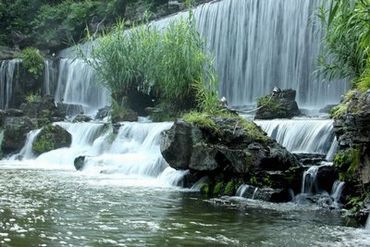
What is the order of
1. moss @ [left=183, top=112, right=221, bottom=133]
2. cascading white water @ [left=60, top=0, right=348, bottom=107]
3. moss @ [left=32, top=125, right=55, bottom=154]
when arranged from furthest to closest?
moss @ [left=32, top=125, right=55, bottom=154], cascading white water @ [left=60, top=0, right=348, bottom=107], moss @ [left=183, top=112, right=221, bottom=133]

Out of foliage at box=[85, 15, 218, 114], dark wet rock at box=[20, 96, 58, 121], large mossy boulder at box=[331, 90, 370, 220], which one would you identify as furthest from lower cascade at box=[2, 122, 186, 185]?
large mossy boulder at box=[331, 90, 370, 220]

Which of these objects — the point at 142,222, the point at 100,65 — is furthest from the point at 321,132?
the point at 100,65

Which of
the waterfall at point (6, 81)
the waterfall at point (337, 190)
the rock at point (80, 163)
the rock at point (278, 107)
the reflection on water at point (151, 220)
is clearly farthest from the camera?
the waterfall at point (6, 81)

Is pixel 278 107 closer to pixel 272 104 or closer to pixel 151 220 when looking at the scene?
pixel 272 104

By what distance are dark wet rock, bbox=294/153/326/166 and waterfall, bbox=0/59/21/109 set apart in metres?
21.5

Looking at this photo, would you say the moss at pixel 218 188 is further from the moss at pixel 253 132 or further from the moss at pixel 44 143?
the moss at pixel 44 143

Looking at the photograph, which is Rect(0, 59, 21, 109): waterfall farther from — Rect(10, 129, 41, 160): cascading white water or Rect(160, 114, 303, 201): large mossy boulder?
Rect(160, 114, 303, 201): large mossy boulder

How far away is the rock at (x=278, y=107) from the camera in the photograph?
1625cm

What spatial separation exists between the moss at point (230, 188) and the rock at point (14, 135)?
510 inches

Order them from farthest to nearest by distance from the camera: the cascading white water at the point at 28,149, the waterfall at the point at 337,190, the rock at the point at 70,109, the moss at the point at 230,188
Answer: the rock at the point at 70,109 < the cascading white water at the point at 28,149 < the moss at the point at 230,188 < the waterfall at the point at 337,190

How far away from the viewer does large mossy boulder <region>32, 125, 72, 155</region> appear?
20562mm

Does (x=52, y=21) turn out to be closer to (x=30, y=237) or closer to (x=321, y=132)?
(x=321, y=132)

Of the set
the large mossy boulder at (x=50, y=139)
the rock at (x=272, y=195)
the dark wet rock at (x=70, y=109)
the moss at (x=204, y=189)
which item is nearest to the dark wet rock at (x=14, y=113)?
the dark wet rock at (x=70, y=109)

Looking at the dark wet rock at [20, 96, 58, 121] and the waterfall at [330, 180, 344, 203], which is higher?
the dark wet rock at [20, 96, 58, 121]
